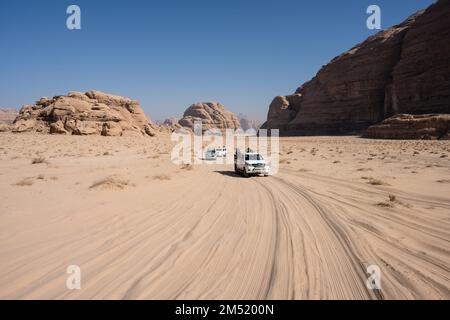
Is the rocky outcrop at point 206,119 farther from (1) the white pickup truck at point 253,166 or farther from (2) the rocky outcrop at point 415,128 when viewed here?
(1) the white pickup truck at point 253,166

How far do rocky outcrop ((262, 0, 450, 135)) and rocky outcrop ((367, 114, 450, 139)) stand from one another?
1340 centimetres

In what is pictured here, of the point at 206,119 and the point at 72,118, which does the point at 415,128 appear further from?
the point at 206,119

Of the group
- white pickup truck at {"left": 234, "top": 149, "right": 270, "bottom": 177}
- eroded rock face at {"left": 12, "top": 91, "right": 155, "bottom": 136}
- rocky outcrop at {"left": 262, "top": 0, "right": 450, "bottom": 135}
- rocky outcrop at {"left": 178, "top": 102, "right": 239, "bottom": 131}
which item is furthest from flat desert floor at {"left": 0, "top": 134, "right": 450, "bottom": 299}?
rocky outcrop at {"left": 178, "top": 102, "right": 239, "bottom": 131}

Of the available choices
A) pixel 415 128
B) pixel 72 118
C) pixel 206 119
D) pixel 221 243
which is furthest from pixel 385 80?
pixel 206 119

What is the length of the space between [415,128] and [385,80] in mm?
36536

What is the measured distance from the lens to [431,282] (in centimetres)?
407

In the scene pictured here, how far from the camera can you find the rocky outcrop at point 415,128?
44.2 metres

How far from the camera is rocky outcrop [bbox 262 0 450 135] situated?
6338cm

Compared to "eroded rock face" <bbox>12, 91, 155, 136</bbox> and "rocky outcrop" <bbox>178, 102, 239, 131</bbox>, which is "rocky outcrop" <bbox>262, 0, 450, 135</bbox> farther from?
"rocky outcrop" <bbox>178, 102, 239, 131</bbox>

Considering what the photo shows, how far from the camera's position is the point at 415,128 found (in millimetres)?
47469

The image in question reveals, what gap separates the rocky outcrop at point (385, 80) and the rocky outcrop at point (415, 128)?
13402mm
